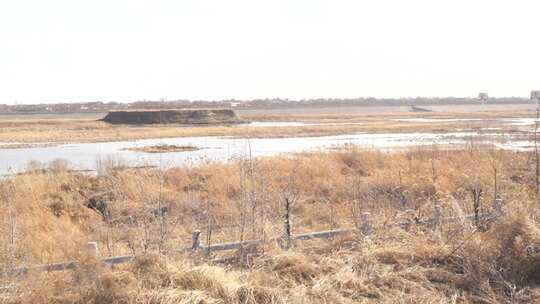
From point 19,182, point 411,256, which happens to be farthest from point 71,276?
point 19,182

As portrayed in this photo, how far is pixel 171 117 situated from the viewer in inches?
2884

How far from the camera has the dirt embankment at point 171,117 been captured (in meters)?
72.3

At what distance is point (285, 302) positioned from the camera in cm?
595

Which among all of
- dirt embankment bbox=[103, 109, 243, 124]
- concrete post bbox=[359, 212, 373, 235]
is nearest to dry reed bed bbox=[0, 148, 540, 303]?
concrete post bbox=[359, 212, 373, 235]

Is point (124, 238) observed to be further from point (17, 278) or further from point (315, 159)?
point (315, 159)

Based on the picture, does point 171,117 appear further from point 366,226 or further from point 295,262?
point 295,262

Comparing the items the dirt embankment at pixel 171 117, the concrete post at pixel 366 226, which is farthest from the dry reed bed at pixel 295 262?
the dirt embankment at pixel 171 117

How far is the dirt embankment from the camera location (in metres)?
72.3

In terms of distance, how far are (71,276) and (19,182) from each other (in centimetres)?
1011

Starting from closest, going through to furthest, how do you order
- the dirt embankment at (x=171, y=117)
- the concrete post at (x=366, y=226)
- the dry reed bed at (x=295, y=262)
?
the dry reed bed at (x=295, y=262)
the concrete post at (x=366, y=226)
the dirt embankment at (x=171, y=117)

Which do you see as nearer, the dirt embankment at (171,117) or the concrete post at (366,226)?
the concrete post at (366,226)

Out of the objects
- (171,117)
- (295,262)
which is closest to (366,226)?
(295,262)

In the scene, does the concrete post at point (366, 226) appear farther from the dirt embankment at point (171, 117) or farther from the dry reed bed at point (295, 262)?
the dirt embankment at point (171, 117)

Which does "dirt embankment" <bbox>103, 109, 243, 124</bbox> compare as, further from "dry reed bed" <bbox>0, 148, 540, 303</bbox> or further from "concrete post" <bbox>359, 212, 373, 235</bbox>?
"concrete post" <bbox>359, 212, 373, 235</bbox>
